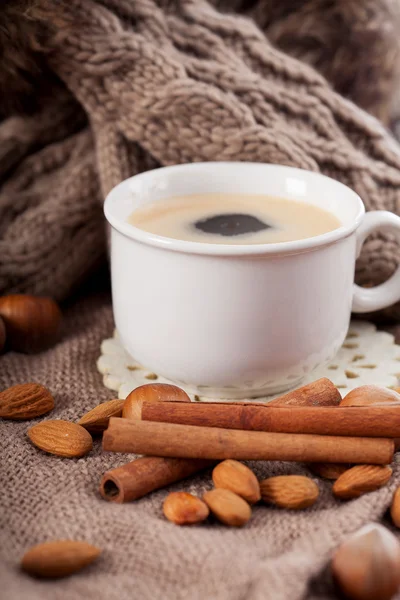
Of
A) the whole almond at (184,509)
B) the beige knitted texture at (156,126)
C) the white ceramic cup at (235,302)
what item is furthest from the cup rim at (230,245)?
the whole almond at (184,509)

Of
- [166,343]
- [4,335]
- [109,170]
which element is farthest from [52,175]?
[166,343]

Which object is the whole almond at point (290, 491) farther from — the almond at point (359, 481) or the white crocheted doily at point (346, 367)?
the white crocheted doily at point (346, 367)

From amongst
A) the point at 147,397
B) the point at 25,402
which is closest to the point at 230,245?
the point at 147,397

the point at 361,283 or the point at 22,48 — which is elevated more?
the point at 22,48

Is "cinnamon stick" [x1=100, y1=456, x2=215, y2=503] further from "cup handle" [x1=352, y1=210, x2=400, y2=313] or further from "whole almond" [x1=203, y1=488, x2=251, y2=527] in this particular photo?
"cup handle" [x1=352, y1=210, x2=400, y2=313]

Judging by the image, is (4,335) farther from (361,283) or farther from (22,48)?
(361,283)

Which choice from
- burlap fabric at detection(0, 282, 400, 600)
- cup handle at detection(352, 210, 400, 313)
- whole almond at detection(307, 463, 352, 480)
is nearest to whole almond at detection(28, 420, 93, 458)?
burlap fabric at detection(0, 282, 400, 600)

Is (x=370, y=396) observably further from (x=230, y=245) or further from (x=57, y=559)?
(x=57, y=559)
